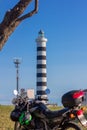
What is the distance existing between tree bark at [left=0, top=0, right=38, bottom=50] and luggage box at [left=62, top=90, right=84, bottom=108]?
2611 mm

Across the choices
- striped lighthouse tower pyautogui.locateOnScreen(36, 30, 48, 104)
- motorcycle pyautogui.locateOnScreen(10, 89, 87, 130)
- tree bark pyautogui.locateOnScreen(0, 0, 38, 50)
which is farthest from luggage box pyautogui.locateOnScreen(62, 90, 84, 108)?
striped lighthouse tower pyautogui.locateOnScreen(36, 30, 48, 104)

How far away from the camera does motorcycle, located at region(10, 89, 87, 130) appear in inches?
378

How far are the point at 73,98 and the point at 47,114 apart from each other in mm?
651

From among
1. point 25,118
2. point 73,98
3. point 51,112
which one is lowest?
point 25,118

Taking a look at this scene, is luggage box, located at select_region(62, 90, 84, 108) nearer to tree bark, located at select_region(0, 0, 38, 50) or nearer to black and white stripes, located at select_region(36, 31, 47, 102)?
tree bark, located at select_region(0, 0, 38, 50)

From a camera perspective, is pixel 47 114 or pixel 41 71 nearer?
pixel 47 114

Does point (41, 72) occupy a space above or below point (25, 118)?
above

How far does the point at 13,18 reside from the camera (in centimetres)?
1170

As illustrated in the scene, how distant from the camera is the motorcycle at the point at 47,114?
9609mm

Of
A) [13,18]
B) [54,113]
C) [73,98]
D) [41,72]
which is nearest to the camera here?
[73,98]

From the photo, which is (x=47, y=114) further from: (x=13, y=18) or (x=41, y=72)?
(x=41, y=72)

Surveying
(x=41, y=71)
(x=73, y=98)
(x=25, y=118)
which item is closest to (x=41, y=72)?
(x=41, y=71)

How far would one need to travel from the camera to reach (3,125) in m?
14.3

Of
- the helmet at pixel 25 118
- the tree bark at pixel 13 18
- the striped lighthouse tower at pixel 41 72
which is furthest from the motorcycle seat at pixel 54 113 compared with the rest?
the striped lighthouse tower at pixel 41 72
